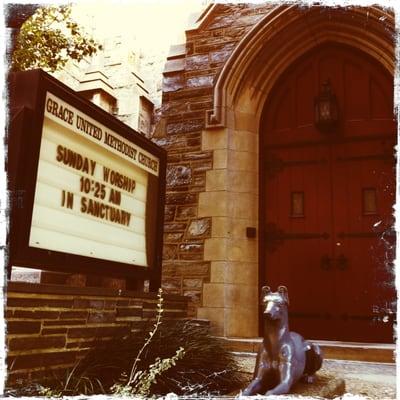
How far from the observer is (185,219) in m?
A: 6.65

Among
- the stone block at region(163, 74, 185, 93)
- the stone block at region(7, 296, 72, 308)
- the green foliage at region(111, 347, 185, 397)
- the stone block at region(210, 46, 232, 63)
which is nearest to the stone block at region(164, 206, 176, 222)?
the stone block at region(163, 74, 185, 93)

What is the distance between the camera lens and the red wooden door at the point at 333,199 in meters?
6.21

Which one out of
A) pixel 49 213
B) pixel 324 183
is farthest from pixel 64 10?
pixel 49 213

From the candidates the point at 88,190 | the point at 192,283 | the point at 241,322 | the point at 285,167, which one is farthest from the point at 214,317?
the point at 88,190

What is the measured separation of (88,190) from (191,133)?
3.28 metres

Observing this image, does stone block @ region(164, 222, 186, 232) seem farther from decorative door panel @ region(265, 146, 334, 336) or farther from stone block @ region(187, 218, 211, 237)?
decorative door panel @ region(265, 146, 334, 336)

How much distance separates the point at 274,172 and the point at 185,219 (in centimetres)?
141

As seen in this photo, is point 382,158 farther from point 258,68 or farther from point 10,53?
point 10,53

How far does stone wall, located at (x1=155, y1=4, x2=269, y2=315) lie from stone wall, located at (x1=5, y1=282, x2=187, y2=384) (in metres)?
2.43

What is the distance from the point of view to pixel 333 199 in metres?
6.56

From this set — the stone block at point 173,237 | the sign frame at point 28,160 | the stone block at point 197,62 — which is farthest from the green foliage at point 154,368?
the stone block at point 197,62

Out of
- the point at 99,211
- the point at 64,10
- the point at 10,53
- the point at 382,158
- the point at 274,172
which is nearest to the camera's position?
the point at 10,53

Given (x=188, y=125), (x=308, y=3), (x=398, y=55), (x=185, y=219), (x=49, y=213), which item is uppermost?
(x=308, y=3)

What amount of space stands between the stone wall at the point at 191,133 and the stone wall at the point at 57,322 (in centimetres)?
243
